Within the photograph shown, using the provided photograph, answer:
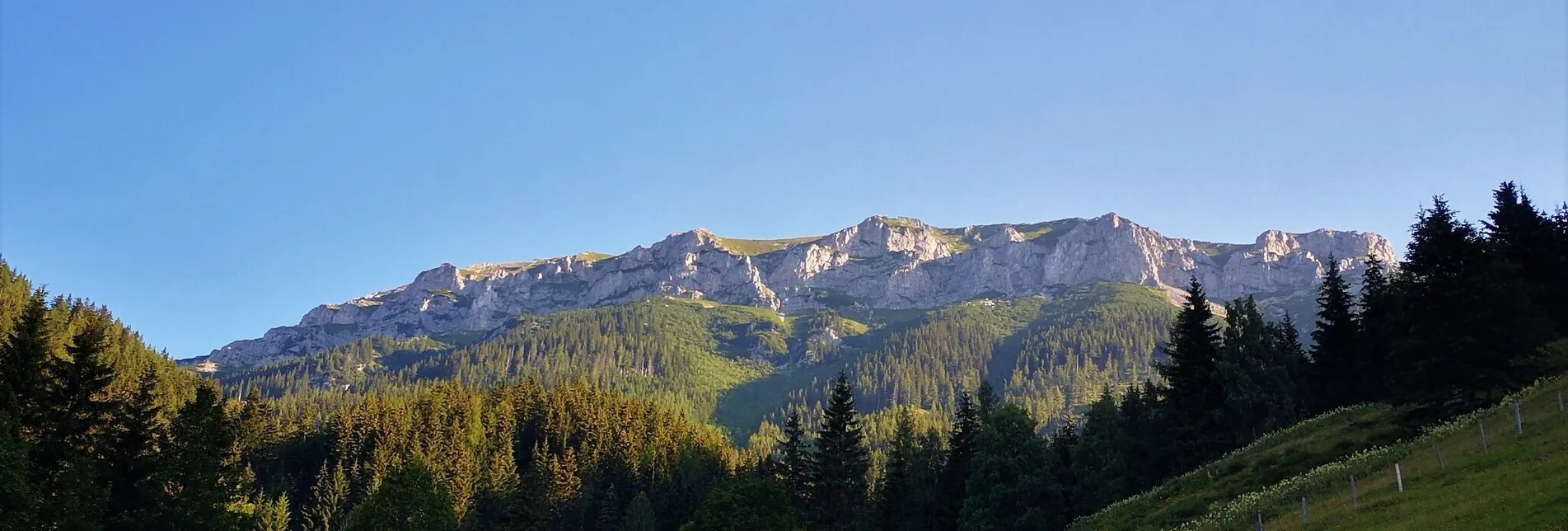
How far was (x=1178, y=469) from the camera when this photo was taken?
6681cm

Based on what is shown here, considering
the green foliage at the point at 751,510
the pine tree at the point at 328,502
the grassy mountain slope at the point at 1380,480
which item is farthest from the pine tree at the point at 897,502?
the pine tree at the point at 328,502

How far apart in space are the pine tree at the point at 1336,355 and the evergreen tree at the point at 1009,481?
74.8 ft

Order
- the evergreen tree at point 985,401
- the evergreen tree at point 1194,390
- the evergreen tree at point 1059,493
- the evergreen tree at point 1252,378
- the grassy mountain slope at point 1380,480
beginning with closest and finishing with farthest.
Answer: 1. the grassy mountain slope at point 1380,480
2. the evergreen tree at point 1194,390
3. the evergreen tree at point 1252,378
4. the evergreen tree at point 1059,493
5. the evergreen tree at point 985,401

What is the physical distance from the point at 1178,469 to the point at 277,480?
124 m

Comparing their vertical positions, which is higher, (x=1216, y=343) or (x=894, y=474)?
(x=1216, y=343)

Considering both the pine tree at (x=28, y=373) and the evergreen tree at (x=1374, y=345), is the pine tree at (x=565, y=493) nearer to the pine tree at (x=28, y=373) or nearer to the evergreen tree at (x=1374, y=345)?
the pine tree at (x=28, y=373)

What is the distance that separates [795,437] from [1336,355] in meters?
48.8

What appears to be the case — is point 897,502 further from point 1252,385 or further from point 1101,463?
point 1252,385

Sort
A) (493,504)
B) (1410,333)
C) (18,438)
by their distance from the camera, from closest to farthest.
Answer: (18,438) → (1410,333) → (493,504)

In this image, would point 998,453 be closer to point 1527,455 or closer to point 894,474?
point 894,474

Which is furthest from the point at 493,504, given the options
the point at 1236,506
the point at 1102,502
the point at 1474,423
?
the point at 1474,423

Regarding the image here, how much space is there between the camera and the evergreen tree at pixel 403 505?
72.6m

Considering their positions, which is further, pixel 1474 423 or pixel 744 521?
pixel 744 521

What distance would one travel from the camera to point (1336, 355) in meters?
69.1
